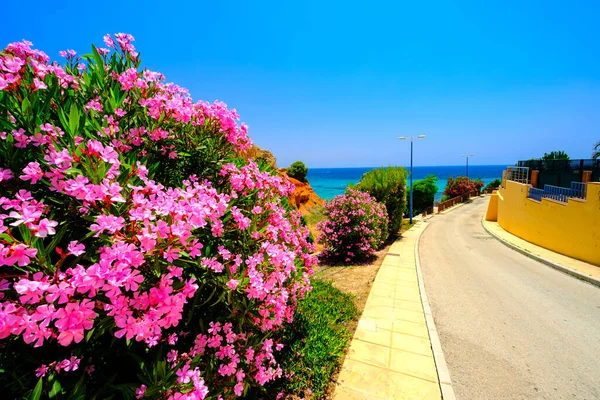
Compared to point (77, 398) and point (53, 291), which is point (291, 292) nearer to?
point (77, 398)

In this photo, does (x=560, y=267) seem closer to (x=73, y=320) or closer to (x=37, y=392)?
(x=73, y=320)

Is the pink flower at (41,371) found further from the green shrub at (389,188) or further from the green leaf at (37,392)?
the green shrub at (389,188)

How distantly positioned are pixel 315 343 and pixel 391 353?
1.67 m

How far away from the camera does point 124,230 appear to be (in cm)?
174

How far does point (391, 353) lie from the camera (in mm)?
5375

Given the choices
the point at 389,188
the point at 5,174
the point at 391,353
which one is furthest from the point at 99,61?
the point at 389,188

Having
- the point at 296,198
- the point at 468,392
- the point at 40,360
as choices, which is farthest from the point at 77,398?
the point at 296,198

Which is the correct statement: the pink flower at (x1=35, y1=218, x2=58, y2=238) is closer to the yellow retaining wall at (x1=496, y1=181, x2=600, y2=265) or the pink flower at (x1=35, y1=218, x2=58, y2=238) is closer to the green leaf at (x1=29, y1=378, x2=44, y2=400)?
the green leaf at (x1=29, y1=378, x2=44, y2=400)

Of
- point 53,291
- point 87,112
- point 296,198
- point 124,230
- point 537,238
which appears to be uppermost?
point 87,112

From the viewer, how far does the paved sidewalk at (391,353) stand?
14.5 feet

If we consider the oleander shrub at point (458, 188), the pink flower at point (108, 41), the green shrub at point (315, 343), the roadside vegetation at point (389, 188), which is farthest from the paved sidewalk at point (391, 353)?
the oleander shrub at point (458, 188)

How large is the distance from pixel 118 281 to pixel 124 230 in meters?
0.38

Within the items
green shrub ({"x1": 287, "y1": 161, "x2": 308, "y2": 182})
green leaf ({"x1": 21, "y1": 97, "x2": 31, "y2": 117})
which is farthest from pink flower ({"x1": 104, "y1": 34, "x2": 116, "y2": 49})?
green shrub ({"x1": 287, "y1": 161, "x2": 308, "y2": 182})

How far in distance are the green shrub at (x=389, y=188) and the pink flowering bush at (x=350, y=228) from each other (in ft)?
12.6
